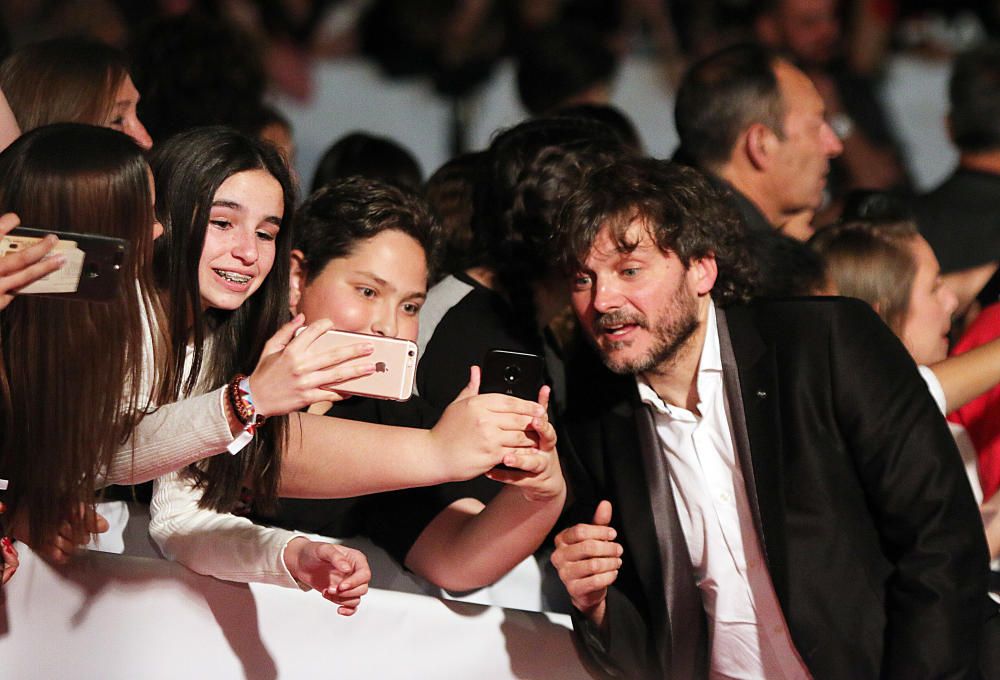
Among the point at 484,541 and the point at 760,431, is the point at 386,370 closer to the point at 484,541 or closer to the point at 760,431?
the point at 484,541

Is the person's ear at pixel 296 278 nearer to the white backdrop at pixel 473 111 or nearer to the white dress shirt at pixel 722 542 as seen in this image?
the white dress shirt at pixel 722 542

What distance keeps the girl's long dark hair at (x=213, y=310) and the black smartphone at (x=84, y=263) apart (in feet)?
1.49

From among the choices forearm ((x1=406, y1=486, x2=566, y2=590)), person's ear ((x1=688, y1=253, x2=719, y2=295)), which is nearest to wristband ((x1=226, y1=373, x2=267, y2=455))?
forearm ((x1=406, y1=486, x2=566, y2=590))

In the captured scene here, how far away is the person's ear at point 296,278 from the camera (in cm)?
290

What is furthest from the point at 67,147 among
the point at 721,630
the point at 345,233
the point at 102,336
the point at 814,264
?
the point at 814,264

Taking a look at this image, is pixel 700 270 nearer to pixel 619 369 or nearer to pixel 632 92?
pixel 619 369

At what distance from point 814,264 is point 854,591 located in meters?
0.99

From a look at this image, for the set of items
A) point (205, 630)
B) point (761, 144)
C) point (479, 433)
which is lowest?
point (205, 630)

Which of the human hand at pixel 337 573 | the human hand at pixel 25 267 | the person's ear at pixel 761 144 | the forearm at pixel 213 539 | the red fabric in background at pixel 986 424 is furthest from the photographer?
the person's ear at pixel 761 144

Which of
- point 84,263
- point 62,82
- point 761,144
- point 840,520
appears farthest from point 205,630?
point 761,144

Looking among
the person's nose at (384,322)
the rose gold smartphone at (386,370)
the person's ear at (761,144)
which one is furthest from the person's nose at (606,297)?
the person's ear at (761,144)

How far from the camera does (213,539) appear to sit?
2.39 meters

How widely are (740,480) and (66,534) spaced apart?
4.11 ft

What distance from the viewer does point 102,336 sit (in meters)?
2.10
